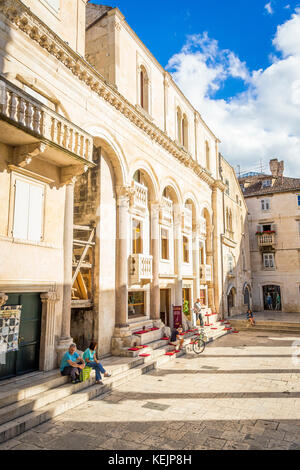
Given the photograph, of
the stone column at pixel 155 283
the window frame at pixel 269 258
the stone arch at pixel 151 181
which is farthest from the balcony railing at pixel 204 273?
the window frame at pixel 269 258

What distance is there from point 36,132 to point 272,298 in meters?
31.4

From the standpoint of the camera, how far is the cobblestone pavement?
6746 mm

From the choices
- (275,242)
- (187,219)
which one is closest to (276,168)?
(275,242)

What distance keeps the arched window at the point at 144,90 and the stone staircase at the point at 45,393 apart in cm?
1289

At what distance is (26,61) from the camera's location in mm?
10109

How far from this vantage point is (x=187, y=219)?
21.8 metres

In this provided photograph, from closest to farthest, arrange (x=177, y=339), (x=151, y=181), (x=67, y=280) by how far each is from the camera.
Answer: (x=67, y=280)
(x=177, y=339)
(x=151, y=181)

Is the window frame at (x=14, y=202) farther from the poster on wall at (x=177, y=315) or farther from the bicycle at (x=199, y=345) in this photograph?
the poster on wall at (x=177, y=315)

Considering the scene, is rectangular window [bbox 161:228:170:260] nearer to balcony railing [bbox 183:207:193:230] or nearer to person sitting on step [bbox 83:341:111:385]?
balcony railing [bbox 183:207:193:230]

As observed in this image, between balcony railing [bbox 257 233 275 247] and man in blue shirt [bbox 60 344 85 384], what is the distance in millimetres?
28431

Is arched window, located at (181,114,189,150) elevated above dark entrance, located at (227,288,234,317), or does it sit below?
above

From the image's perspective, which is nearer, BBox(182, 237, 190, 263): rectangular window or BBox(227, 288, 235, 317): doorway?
BBox(182, 237, 190, 263): rectangular window

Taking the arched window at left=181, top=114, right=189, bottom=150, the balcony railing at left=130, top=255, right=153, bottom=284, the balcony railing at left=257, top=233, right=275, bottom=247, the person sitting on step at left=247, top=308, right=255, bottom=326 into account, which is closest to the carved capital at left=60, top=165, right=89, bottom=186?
the balcony railing at left=130, top=255, right=153, bottom=284

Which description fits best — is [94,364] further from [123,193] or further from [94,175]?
[94,175]
